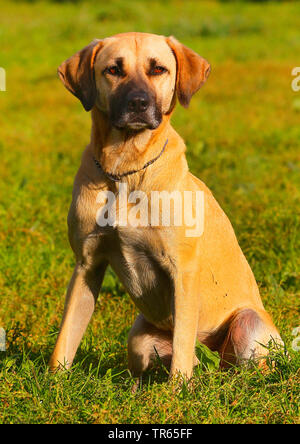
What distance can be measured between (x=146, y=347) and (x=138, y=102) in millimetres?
1346

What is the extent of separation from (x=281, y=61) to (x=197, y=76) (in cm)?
954

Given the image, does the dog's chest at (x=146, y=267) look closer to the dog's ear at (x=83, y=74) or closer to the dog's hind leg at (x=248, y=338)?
the dog's hind leg at (x=248, y=338)

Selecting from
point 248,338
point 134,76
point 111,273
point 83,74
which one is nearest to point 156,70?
point 134,76

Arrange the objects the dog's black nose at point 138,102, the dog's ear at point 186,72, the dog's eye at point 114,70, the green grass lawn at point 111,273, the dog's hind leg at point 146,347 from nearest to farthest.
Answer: the green grass lawn at point 111,273 < the dog's black nose at point 138,102 < the dog's eye at point 114,70 < the dog's ear at point 186,72 < the dog's hind leg at point 146,347

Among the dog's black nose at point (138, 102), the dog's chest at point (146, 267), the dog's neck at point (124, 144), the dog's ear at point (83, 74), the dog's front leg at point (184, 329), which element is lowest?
the dog's front leg at point (184, 329)

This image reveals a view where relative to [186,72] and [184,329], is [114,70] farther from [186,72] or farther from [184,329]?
[184,329]

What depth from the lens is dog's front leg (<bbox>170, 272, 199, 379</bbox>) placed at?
340 centimetres

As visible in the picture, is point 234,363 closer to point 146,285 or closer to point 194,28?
point 146,285

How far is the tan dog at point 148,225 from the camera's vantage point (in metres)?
3.44

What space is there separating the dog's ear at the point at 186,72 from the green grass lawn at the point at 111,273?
140 centimetres

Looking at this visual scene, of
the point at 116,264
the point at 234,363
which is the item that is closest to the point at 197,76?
the point at 116,264

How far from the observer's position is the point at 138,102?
3371mm

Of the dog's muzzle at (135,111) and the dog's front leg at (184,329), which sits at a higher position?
the dog's muzzle at (135,111)

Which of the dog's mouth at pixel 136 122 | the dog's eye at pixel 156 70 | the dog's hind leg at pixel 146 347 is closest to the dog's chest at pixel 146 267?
the dog's hind leg at pixel 146 347
